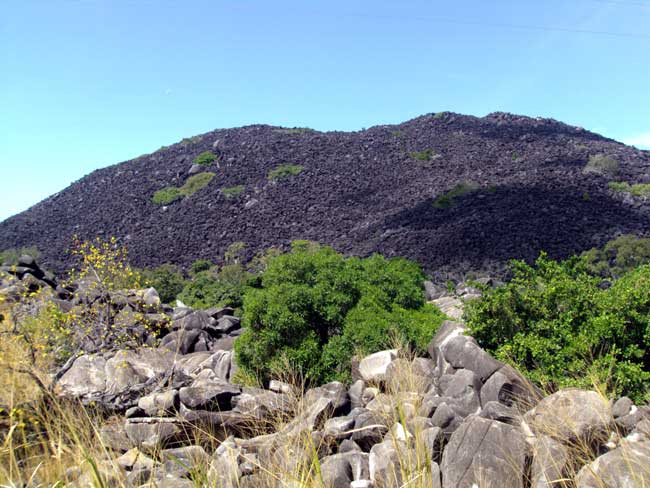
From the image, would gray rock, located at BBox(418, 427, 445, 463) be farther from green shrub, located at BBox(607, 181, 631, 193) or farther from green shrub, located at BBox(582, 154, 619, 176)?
green shrub, located at BBox(582, 154, 619, 176)

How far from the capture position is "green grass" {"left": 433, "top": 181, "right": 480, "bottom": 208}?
101 feet

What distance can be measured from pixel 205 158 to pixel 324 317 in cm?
4043

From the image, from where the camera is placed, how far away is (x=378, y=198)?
36031mm

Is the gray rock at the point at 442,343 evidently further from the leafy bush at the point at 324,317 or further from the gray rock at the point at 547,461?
the gray rock at the point at 547,461

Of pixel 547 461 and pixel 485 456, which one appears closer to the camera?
pixel 547 461

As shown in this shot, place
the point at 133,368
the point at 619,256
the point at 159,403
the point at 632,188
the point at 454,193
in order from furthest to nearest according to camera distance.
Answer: the point at 454,193, the point at 632,188, the point at 619,256, the point at 133,368, the point at 159,403

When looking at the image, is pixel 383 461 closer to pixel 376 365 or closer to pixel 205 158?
pixel 376 365

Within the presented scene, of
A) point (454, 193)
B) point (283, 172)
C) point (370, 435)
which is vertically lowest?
point (370, 435)

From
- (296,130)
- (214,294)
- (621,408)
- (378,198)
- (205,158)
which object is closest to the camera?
(621,408)

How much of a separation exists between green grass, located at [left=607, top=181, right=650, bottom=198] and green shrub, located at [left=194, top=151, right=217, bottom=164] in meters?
29.1

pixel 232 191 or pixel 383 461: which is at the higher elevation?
pixel 232 191

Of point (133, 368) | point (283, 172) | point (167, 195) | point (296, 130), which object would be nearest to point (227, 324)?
point (133, 368)

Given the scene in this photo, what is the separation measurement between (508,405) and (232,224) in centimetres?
3065

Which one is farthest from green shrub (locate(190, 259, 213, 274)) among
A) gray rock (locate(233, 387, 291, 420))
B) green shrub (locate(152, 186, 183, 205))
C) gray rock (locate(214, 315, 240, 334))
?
gray rock (locate(233, 387, 291, 420))
